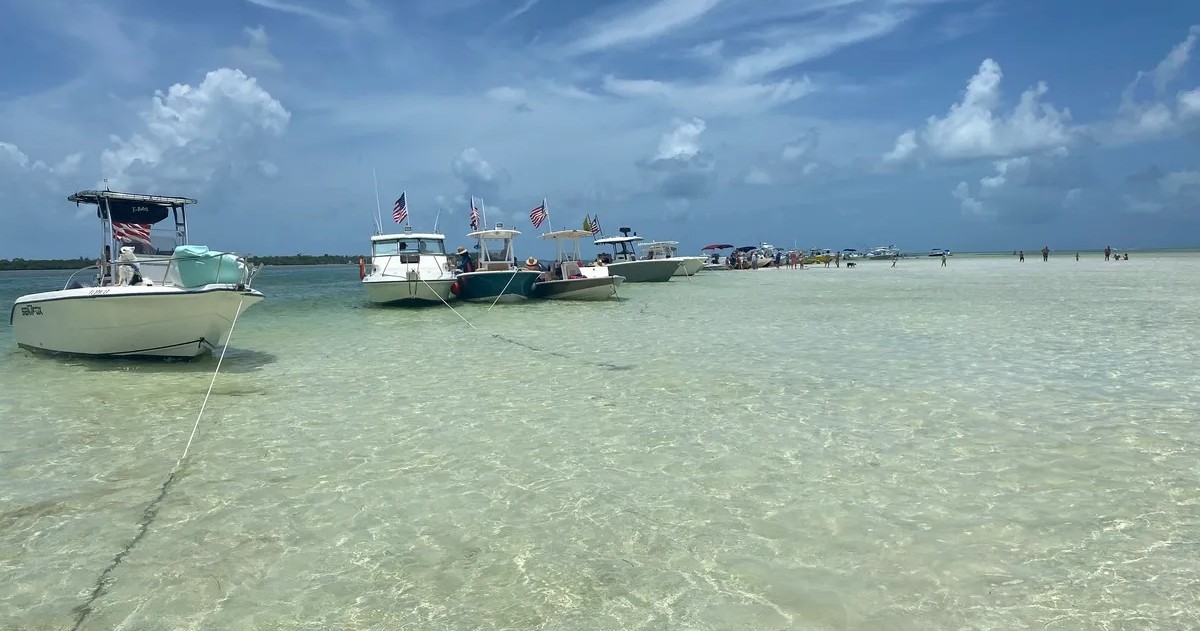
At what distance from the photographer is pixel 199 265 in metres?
12.6

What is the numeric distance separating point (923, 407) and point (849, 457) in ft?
8.33

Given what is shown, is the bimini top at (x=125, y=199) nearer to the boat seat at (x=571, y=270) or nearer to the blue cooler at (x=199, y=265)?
the blue cooler at (x=199, y=265)

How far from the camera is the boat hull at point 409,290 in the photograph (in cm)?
2566

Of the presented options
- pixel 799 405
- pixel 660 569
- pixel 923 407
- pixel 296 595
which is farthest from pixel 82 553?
pixel 923 407

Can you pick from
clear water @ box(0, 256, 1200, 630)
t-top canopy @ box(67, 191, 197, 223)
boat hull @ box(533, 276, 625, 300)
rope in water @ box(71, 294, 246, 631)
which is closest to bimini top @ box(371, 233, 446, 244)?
boat hull @ box(533, 276, 625, 300)

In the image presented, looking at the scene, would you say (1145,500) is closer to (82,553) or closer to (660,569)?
(660,569)

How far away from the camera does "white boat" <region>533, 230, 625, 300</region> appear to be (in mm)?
28672

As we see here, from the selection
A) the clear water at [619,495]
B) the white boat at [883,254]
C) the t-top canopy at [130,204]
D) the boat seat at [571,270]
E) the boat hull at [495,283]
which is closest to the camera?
the clear water at [619,495]

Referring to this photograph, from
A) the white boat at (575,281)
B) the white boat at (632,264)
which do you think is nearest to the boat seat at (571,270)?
the white boat at (575,281)

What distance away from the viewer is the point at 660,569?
15.1 ft

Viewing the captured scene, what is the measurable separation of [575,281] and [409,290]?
6625 mm

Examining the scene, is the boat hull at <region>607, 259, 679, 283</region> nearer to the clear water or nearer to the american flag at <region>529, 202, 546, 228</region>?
the american flag at <region>529, 202, 546, 228</region>

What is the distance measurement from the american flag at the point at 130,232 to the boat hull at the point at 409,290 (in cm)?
1113

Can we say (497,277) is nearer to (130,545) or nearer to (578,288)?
(578,288)
